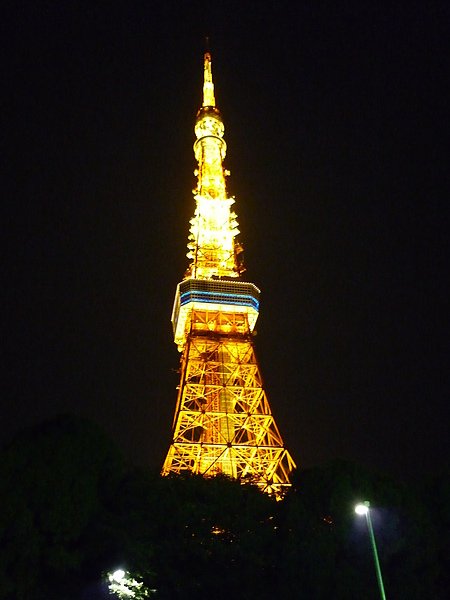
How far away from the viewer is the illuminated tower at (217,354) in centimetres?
2912

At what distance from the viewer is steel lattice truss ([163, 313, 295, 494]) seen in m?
28.8

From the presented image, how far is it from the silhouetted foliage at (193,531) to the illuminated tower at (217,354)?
746cm

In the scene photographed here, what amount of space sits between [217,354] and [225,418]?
399cm

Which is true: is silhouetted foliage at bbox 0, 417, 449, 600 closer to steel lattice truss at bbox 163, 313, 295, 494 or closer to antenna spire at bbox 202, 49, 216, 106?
steel lattice truss at bbox 163, 313, 295, 494

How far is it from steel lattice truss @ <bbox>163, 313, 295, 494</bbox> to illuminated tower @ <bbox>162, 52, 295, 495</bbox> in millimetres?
45

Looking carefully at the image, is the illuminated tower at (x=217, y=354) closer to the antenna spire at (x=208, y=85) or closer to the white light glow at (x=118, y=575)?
the antenna spire at (x=208, y=85)

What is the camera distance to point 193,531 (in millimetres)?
16875

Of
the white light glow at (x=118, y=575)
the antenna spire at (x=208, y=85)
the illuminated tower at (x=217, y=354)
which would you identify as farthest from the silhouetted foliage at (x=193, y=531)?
the antenna spire at (x=208, y=85)

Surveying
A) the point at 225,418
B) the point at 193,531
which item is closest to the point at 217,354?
the point at 225,418

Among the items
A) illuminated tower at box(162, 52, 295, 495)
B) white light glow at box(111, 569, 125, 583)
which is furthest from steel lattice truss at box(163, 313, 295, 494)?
white light glow at box(111, 569, 125, 583)

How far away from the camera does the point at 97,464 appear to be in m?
17.3

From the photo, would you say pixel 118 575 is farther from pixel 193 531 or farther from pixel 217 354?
pixel 217 354

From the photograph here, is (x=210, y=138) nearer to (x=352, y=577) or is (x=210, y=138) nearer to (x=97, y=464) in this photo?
(x=97, y=464)

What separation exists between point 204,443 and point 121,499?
11665mm
